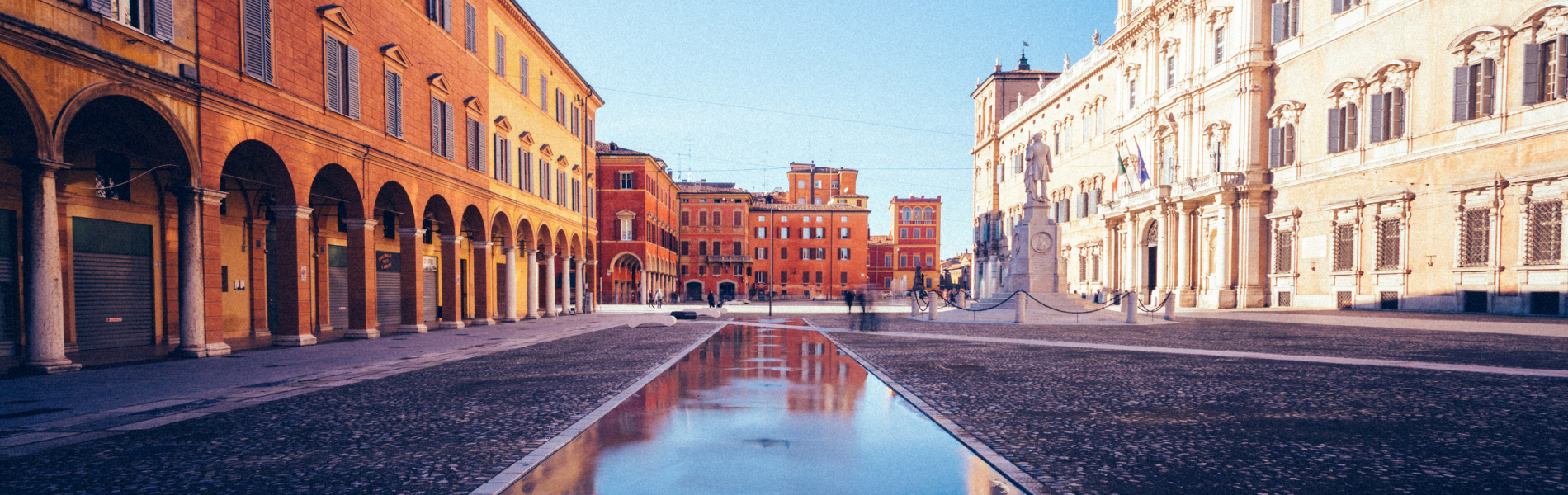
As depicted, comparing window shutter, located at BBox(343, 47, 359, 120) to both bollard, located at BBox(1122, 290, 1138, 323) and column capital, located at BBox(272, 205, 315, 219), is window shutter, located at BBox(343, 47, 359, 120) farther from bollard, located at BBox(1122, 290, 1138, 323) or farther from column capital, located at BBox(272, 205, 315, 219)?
bollard, located at BBox(1122, 290, 1138, 323)

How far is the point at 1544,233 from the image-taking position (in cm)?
1978

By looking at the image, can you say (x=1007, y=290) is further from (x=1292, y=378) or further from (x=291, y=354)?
(x=291, y=354)

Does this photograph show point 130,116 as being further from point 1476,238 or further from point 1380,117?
point 1380,117

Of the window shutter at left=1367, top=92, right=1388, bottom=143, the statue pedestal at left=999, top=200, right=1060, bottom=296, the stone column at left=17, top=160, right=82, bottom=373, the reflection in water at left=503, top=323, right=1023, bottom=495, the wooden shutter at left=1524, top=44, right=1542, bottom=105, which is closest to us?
the reflection in water at left=503, top=323, right=1023, bottom=495

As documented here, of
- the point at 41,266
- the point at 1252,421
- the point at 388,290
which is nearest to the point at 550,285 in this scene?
the point at 388,290

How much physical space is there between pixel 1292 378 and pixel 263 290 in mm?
20335

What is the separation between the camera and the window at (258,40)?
1395 centimetres

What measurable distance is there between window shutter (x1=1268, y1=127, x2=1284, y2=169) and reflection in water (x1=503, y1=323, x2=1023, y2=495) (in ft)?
97.6

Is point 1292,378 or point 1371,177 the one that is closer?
point 1292,378

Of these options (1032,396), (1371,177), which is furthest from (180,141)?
(1371,177)

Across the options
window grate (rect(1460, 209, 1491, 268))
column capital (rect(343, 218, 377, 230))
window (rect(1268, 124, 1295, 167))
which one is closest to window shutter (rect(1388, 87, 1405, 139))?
window grate (rect(1460, 209, 1491, 268))

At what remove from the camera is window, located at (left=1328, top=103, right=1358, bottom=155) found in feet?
87.8

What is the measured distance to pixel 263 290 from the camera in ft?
57.0

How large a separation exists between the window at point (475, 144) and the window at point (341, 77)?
250 inches
